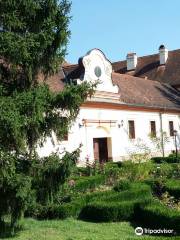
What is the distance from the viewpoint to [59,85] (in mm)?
24766

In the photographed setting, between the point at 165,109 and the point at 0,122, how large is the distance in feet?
84.7

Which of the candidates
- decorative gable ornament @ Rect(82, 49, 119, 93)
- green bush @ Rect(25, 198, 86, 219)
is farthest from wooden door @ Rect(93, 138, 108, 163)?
green bush @ Rect(25, 198, 86, 219)

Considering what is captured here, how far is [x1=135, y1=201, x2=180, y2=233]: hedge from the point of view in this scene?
10594 millimetres

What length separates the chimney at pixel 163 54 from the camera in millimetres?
44156

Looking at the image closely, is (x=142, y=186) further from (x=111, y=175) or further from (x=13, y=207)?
(x=13, y=207)

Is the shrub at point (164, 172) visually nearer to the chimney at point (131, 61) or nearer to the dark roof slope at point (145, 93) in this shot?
the dark roof slope at point (145, 93)

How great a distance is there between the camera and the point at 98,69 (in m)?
27.1

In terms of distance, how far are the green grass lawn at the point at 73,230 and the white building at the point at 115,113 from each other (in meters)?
9.39

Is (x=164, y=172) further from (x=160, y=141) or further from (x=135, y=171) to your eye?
(x=160, y=141)

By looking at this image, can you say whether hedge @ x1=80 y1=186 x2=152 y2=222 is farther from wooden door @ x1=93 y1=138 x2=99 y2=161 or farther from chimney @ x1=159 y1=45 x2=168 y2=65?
chimney @ x1=159 y1=45 x2=168 y2=65

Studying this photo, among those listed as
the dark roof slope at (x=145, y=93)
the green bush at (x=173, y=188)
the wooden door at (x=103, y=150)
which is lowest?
the green bush at (x=173, y=188)

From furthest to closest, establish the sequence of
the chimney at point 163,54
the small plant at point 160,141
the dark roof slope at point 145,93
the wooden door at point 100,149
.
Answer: the chimney at point 163,54 → the small plant at point 160,141 → the dark roof slope at point 145,93 → the wooden door at point 100,149

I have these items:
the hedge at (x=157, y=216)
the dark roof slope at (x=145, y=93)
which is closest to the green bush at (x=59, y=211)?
the hedge at (x=157, y=216)

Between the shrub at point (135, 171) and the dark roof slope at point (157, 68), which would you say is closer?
the shrub at point (135, 171)
